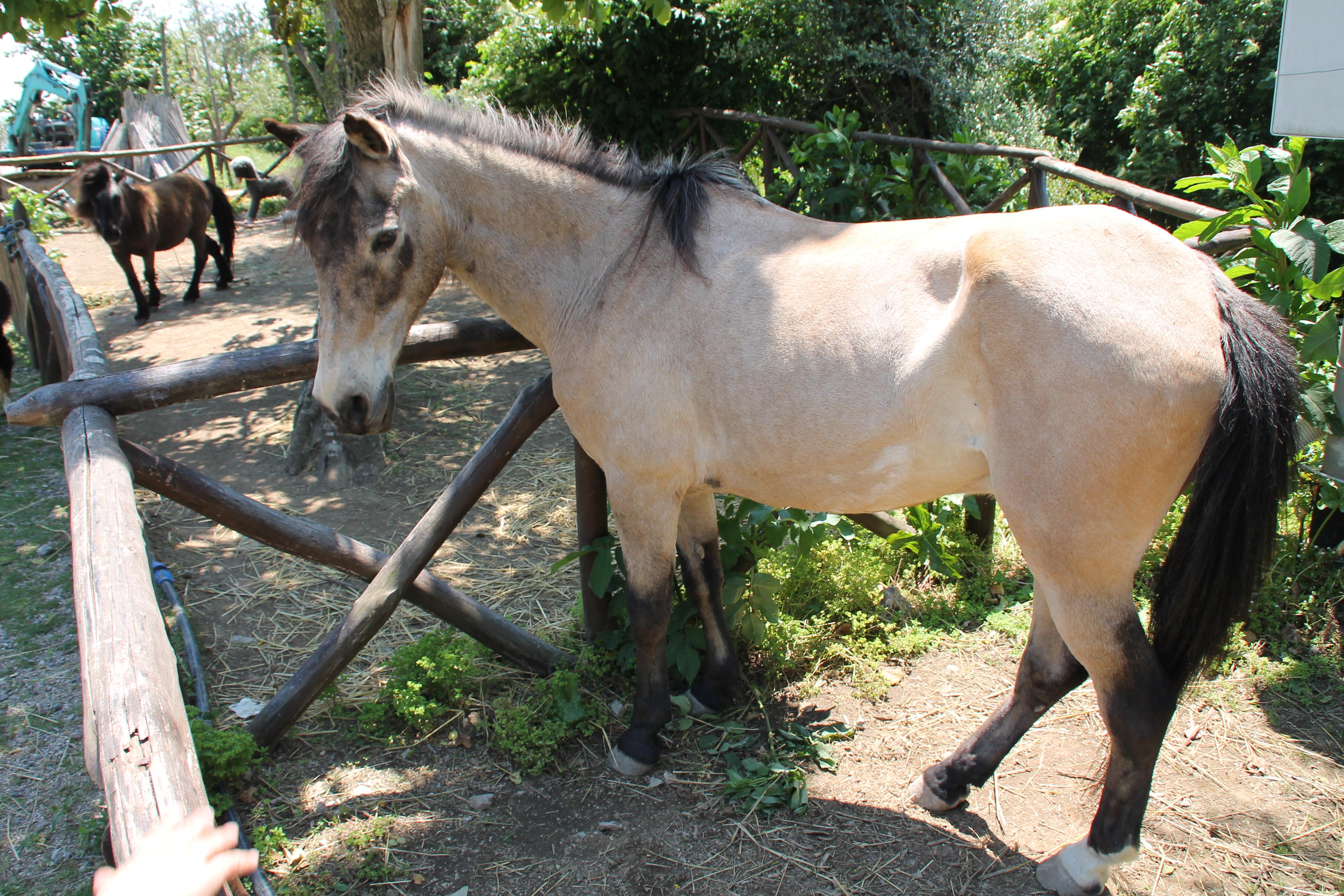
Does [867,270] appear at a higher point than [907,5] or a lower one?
lower

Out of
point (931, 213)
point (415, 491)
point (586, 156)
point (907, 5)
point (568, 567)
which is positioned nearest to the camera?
point (586, 156)

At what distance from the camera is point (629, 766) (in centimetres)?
278

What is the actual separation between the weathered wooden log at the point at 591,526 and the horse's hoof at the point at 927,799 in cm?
129

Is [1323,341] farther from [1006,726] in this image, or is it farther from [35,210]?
[35,210]

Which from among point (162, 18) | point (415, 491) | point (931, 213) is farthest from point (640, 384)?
point (162, 18)

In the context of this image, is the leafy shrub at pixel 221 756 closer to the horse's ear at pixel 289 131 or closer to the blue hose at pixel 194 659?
the blue hose at pixel 194 659

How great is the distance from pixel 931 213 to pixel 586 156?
3316 millimetres

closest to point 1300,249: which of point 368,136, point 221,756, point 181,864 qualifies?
point 368,136

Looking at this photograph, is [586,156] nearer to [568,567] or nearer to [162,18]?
[568,567]

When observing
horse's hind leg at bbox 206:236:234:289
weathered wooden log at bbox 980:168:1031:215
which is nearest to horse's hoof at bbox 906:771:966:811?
weathered wooden log at bbox 980:168:1031:215

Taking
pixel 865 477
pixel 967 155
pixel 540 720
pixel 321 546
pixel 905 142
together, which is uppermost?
pixel 905 142

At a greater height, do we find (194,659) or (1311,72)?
(1311,72)

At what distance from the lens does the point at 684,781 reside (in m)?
2.76

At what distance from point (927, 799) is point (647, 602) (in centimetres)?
112
